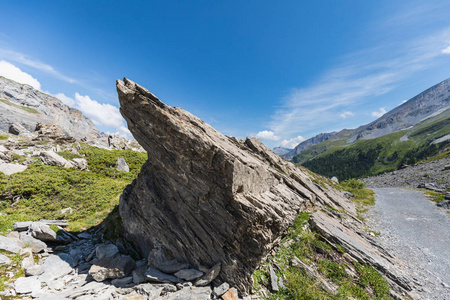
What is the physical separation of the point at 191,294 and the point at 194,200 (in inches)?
249

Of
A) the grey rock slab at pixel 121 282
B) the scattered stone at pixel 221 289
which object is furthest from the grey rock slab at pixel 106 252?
the scattered stone at pixel 221 289

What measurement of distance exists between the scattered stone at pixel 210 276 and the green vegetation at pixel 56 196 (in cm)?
1749

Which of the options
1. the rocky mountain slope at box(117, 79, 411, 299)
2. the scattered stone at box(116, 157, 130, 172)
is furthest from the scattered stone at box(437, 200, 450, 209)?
the scattered stone at box(116, 157, 130, 172)

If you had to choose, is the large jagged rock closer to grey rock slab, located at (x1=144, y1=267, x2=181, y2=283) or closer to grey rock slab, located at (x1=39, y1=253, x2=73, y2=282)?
grey rock slab, located at (x1=144, y1=267, x2=181, y2=283)

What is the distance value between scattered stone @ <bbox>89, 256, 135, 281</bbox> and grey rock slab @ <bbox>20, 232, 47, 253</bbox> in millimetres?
6125

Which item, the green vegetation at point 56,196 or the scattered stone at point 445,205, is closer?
the green vegetation at point 56,196

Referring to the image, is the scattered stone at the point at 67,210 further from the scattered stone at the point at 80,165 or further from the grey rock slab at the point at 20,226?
the scattered stone at the point at 80,165

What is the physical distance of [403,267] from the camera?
1756 centimetres

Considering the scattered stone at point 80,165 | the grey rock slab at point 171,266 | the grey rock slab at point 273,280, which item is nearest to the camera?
the grey rock slab at point 273,280

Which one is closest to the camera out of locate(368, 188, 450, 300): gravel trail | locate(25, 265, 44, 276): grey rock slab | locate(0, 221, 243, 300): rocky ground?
locate(0, 221, 243, 300): rocky ground

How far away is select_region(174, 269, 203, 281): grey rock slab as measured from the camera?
12.8 metres

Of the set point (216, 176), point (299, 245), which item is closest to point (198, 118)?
point (216, 176)

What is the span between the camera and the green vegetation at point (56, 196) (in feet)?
70.4

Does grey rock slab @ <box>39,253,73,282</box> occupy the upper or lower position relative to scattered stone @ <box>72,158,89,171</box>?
lower
